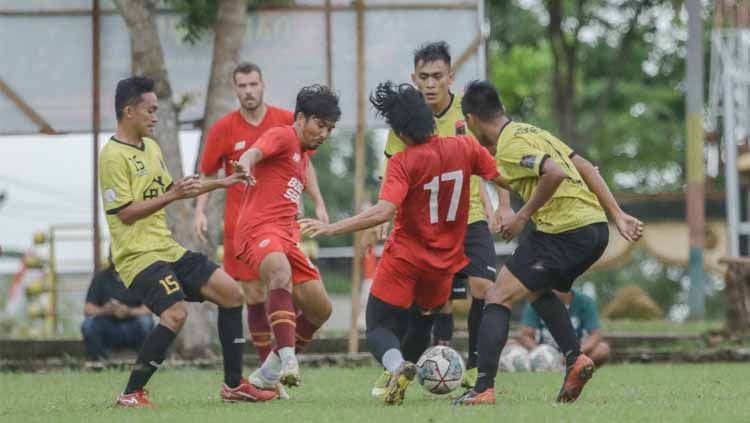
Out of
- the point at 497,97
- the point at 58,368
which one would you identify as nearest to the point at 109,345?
the point at 58,368

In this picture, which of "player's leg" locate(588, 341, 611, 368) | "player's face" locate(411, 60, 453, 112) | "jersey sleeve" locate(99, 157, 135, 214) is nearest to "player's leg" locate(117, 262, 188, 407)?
"jersey sleeve" locate(99, 157, 135, 214)

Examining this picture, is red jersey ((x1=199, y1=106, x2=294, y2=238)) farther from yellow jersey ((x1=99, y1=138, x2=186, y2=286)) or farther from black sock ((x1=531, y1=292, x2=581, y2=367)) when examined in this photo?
black sock ((x1=531, y1=292, x2=581, y2=367))

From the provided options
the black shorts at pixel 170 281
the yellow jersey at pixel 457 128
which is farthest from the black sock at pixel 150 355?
the yellow jersey at pixel 457 128

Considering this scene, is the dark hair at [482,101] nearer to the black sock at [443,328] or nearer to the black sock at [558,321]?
the black sock at [558,321]

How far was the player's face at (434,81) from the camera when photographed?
13.0m

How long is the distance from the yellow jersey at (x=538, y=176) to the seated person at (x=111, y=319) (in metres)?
7.97

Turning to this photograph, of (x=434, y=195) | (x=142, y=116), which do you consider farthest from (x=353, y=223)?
(x=142, y=116)

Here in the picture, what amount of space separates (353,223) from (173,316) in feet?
4.66

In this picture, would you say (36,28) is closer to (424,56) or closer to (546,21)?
(424,56)

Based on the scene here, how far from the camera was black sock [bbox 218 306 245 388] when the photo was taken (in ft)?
40.1

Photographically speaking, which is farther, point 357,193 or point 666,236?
point 666,236

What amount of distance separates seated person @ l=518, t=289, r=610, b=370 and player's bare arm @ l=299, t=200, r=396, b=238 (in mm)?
5569

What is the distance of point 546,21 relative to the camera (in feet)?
125

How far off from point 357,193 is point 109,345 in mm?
2983
